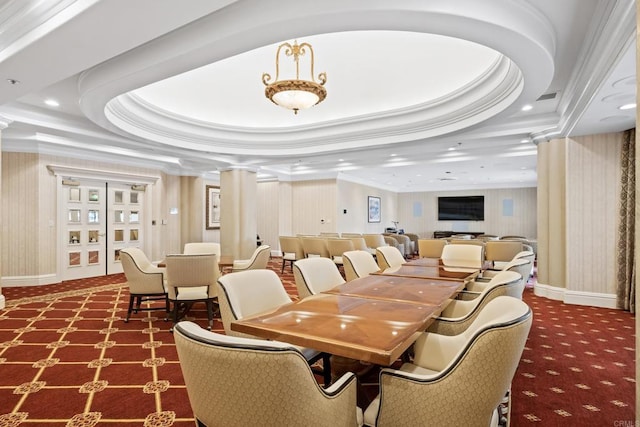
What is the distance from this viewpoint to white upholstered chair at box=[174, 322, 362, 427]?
3.35 ft

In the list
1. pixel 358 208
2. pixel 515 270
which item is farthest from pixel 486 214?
pixel 515 270

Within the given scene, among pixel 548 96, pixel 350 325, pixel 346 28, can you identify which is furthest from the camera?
pixel 548 96

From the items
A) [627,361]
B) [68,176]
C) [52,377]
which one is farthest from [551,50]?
[68,176]

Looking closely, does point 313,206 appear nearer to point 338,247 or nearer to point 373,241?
point 373,241

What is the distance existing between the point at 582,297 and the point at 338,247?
4258 millimetres

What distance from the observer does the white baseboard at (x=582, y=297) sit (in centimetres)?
506

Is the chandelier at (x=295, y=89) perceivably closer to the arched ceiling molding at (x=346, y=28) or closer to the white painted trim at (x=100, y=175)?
the arched ceiling molding at (x=346, y=28)

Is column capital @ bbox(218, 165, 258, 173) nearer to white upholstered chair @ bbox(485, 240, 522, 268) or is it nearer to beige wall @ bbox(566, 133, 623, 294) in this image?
white upholstered chair @ bbox(485, 240, 522, 268)

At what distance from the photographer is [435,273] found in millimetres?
3633

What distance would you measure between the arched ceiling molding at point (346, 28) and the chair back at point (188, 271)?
193 cm

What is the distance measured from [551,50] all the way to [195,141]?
18.6 ft

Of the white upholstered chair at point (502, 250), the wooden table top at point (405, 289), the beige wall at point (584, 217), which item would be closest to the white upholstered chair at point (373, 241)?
the white upholstered chair at point (502, 250)

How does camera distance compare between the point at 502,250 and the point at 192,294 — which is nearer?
the point at 192,294

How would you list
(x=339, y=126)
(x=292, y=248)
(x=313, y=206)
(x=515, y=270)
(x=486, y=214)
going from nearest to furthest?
(x=515, y=270) → (x=339, y=126) → (x=292, y=248) → (x=313, y=206) → (x=486, y=214)
